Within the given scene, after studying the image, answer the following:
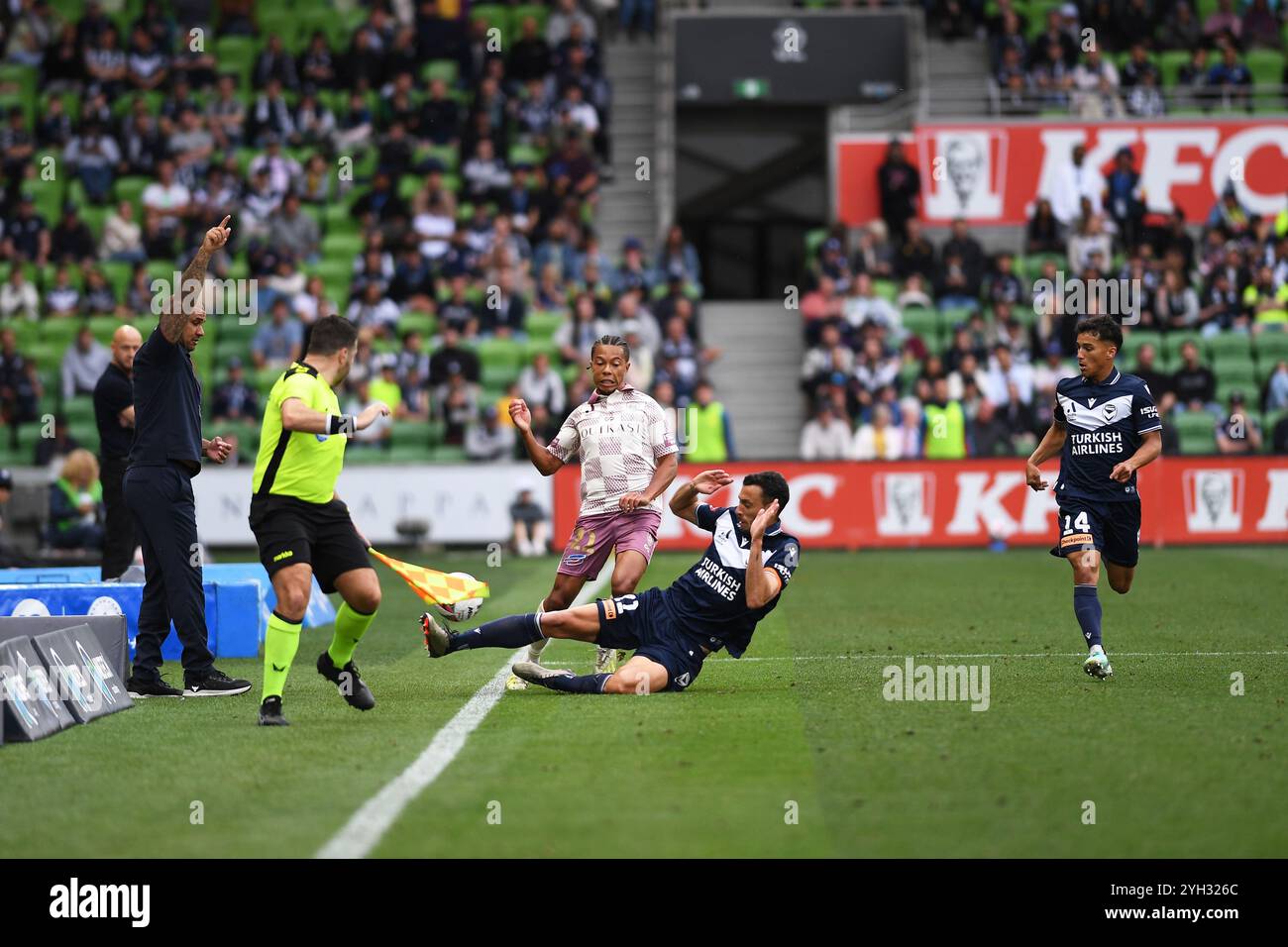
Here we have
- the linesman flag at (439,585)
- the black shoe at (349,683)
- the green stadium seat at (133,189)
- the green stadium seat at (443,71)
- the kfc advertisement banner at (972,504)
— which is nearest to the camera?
the black shoe at (349,683)

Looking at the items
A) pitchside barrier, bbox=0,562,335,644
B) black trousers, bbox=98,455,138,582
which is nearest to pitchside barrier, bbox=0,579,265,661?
pitchside barrier, bbox=0,562,335,644

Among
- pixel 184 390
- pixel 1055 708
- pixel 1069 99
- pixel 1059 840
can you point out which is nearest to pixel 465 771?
pixel 1059 840

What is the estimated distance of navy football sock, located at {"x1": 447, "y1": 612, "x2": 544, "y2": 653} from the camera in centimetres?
1005

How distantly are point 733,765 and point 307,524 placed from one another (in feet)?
9.28

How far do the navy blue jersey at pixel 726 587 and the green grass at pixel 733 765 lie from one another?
0.38 metres

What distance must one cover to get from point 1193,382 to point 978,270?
3.76 meters

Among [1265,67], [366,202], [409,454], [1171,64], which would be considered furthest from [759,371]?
[1265,67]

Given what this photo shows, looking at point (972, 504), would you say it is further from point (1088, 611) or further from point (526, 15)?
point (526, 15)

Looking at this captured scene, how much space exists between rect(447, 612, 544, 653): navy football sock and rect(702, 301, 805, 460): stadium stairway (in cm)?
1714

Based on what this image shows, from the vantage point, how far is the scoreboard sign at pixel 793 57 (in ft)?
100

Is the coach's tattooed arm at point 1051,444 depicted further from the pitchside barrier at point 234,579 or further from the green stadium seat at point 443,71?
the green stadium seat at point 443,71

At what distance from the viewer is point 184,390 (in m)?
10.7

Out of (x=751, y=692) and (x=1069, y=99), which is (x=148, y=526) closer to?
(x=751, y=692)

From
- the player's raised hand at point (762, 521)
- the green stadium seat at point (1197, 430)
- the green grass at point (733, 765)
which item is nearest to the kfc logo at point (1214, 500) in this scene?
the green stadium seat at point (1197, 430)
